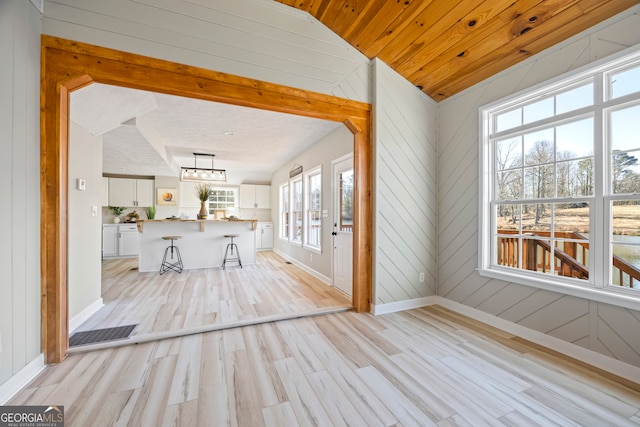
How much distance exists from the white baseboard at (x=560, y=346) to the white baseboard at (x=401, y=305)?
1.20 feet

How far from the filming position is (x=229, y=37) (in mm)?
2500

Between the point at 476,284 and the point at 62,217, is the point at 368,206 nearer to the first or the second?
the point at 476,284

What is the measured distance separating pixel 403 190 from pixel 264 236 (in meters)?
6.10

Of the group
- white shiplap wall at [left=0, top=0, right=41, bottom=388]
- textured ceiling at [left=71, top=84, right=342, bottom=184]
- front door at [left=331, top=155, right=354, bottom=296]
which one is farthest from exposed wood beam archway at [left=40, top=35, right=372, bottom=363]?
front door at [left=331, top=155, right=354, bottom=296]

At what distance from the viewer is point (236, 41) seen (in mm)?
2525

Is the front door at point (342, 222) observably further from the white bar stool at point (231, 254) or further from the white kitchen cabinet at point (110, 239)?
the white kitchen cabinet at point (110, 239)

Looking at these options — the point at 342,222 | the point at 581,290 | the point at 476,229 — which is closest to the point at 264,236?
the point at 342,222

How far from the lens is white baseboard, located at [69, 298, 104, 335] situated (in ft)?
8.55

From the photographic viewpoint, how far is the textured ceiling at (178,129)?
9.49 feet

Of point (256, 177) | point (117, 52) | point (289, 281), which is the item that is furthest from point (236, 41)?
point (256, 177)

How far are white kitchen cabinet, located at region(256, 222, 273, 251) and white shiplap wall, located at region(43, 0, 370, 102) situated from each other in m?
6.17

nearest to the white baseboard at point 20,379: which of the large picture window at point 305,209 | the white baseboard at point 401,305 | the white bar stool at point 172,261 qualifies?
the white baseboard at point 401,305

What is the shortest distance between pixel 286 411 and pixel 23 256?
2.10 metres

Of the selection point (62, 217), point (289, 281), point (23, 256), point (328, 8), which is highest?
point (328, 8)
